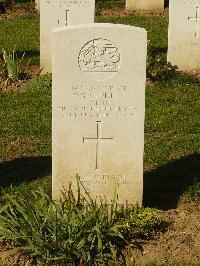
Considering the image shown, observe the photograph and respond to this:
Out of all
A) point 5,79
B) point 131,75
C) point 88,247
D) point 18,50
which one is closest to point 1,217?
point 88,247

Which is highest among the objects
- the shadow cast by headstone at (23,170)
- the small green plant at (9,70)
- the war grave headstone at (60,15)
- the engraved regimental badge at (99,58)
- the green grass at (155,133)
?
the war grave headstone at (60,15)

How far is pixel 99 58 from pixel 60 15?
16.8 ft

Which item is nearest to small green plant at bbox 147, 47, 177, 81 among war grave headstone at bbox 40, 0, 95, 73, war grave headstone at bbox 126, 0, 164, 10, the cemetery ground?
the cemetery ground

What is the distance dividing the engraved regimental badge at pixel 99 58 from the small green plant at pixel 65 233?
1.10 m

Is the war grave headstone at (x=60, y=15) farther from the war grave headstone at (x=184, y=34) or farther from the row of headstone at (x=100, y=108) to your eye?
the row of headstone at (x=100, y=108)

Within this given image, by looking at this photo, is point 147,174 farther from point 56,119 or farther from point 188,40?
point 188,40

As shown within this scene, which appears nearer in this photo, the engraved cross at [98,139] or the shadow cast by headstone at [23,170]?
the engraved cross at [98,139]

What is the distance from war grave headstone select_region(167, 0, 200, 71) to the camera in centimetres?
1126

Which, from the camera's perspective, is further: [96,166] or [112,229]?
[96,166]

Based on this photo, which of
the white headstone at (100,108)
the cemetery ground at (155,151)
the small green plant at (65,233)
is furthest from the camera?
the white headstone at (100,108)

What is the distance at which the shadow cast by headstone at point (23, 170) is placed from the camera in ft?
24.2

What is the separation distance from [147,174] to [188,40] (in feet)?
15.7

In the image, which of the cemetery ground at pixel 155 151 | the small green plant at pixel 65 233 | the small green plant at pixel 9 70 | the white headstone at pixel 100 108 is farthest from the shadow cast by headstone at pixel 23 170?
the small green plant at pixel 9 70

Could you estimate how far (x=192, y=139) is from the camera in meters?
8.34
